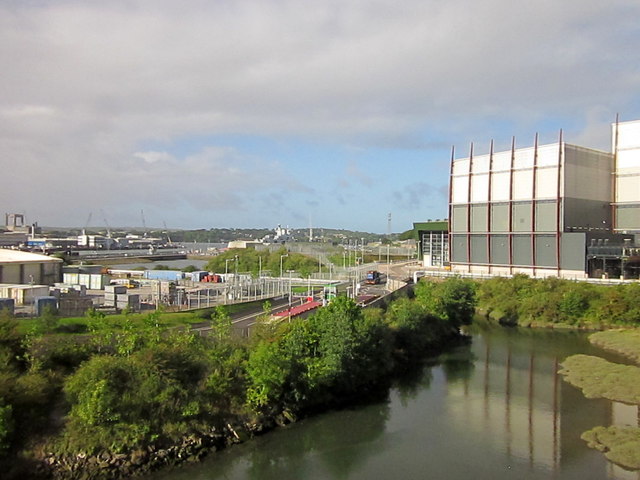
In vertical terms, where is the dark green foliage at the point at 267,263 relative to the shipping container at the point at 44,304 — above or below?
above

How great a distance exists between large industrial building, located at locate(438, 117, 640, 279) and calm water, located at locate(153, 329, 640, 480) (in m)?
15.4

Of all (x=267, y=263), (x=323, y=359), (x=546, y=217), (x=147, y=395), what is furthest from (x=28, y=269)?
(x=546, y=217)

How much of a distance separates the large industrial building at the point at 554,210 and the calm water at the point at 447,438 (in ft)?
50.6

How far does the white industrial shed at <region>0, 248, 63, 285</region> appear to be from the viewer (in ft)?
88.5

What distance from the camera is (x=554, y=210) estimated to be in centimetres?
3291

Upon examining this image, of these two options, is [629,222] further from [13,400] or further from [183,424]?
[13,400]

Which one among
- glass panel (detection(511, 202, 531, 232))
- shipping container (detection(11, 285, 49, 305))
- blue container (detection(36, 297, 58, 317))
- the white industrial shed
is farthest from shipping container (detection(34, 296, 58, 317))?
glass panel (detection(511, 202, 531, 232))

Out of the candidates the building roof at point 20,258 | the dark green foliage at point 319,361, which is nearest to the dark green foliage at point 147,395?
the dark green foliage at point 319,361

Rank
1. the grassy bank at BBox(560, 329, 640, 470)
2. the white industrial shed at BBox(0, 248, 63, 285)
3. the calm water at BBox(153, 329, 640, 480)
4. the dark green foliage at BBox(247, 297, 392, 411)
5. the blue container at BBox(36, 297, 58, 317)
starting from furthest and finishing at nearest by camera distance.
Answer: the white industrial shed at BBox(0, 248, 63, 285) → the blue container at BBox(36, 297, 58, 317) → the dark green foliage at BBox(247, 297, 392, 411) → the grassy bank at BBox(560, 329, 640, 470) → the calm water at BBox(153, 329, 640, 480)

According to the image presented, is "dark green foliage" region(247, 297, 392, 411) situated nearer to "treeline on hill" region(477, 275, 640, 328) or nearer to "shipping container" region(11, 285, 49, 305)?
"shipping container" region(11, 285, 49, 305)

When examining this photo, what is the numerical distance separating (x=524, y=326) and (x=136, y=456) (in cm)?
2239

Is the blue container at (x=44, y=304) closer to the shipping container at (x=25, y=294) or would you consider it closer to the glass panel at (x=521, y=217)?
the shipping container at (x=25, y=294)

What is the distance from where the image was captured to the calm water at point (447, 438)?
38.0 ft

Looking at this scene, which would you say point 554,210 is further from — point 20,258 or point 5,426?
point 5,426
